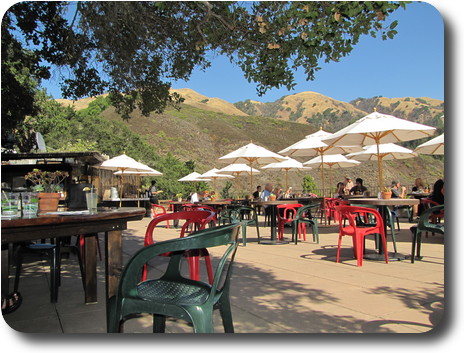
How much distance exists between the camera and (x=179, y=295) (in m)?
1.64

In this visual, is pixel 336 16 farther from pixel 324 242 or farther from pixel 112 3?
pixel 324 242

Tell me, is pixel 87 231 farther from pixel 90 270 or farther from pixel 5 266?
pixel 90 270

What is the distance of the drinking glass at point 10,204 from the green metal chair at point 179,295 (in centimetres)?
63

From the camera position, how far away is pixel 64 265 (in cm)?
456

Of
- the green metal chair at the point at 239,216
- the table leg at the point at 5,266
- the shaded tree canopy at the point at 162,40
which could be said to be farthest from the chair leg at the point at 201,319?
the green metal chair at the point at 239,216

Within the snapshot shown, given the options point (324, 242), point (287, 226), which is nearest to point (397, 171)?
point (287, 226)

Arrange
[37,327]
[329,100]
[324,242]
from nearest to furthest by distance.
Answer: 1. [37,327]
2. [324,242]
3. [329,100]

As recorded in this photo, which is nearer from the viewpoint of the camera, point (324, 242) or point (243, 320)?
point (243, 320)

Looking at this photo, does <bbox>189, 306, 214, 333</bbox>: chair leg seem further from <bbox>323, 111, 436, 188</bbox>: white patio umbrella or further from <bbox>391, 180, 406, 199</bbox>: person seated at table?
<bbox>391, 180, 406, 199</bbox>: person seated at table

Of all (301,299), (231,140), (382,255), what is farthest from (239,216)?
(231,140)

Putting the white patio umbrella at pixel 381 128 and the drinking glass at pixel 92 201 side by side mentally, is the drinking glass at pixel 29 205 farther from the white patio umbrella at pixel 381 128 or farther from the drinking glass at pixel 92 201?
the white patio umbrella at pixel 381 128

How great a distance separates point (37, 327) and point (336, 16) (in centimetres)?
283

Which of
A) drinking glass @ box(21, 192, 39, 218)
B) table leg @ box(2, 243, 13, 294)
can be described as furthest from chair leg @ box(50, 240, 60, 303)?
drinking glass @ box(21, 192, 39, 218)

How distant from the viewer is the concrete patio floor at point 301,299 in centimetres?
232
